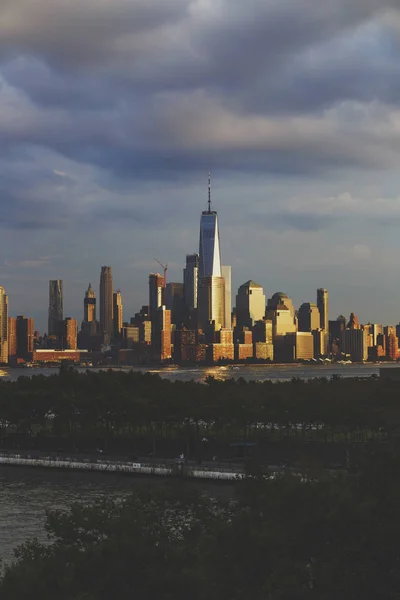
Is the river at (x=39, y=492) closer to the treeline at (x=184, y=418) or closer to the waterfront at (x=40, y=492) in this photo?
the waterfront at (x=40, y=492)

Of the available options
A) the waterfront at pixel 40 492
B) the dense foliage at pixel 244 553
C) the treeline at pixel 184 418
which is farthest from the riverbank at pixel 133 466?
the dense foliage at pixel 244 553

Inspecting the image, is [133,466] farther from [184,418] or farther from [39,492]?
[184,418]

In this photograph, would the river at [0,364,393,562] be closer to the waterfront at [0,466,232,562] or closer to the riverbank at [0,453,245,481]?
the waterfront at [0,466,232,562]

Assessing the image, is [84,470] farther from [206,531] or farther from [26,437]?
[206,531]

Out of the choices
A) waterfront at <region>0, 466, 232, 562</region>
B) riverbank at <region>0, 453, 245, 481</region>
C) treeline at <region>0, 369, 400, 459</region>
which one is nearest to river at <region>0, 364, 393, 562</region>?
waterfront at <region>0, 466, 232, 562</region>

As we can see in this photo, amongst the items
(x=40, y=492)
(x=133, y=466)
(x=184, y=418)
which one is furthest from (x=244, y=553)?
(x=184, y=418)
